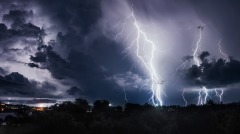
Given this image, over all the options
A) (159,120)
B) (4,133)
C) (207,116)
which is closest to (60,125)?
(4,133)

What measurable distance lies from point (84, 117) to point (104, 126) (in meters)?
7.19

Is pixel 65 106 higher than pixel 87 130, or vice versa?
pixel 65 106

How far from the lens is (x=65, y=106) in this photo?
36344 mm

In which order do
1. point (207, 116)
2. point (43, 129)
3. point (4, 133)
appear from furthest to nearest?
point (207, 116), point (4, 133), point (43, 129)

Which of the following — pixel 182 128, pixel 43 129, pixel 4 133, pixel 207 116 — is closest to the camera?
pixel 43 129

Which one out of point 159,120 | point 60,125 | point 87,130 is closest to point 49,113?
point 60,125

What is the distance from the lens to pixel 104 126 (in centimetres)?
3016

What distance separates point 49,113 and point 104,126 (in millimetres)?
5319

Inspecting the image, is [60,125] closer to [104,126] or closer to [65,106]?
[104,126]

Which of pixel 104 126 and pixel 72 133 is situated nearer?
pixel 72 133

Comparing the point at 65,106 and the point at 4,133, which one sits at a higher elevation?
the point at 65,106

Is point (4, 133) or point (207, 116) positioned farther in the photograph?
point (207, 116)

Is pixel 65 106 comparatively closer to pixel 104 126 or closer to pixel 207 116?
pixel 104 126

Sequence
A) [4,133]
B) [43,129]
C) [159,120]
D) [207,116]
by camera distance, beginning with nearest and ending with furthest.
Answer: [43,129], [4,133], [207,116], [159,120]
